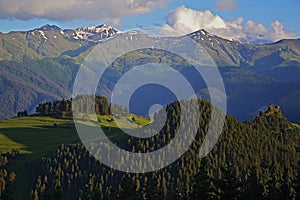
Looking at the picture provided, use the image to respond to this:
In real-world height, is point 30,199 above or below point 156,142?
below

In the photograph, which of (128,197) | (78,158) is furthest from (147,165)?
(128,197)

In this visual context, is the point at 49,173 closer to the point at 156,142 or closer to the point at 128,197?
the point at 156,142

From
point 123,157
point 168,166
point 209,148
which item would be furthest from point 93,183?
point 209,148

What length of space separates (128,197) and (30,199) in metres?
116

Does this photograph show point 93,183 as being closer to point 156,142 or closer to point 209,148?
point 156,142

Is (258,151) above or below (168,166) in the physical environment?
above

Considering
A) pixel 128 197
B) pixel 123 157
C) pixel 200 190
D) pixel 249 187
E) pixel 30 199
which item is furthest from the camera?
pixel 123 157

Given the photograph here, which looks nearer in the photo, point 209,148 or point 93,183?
point 93,183

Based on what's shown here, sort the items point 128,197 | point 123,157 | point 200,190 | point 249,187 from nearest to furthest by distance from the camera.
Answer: point 200,190 < point 249,187 < point 128,197 < point 123,157

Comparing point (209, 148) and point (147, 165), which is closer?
point (147, 165)

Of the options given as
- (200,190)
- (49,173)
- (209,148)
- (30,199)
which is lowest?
(200,190)

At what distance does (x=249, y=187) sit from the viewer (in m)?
59.5

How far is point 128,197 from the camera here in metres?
64.2

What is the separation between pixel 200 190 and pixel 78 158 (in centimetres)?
14940
